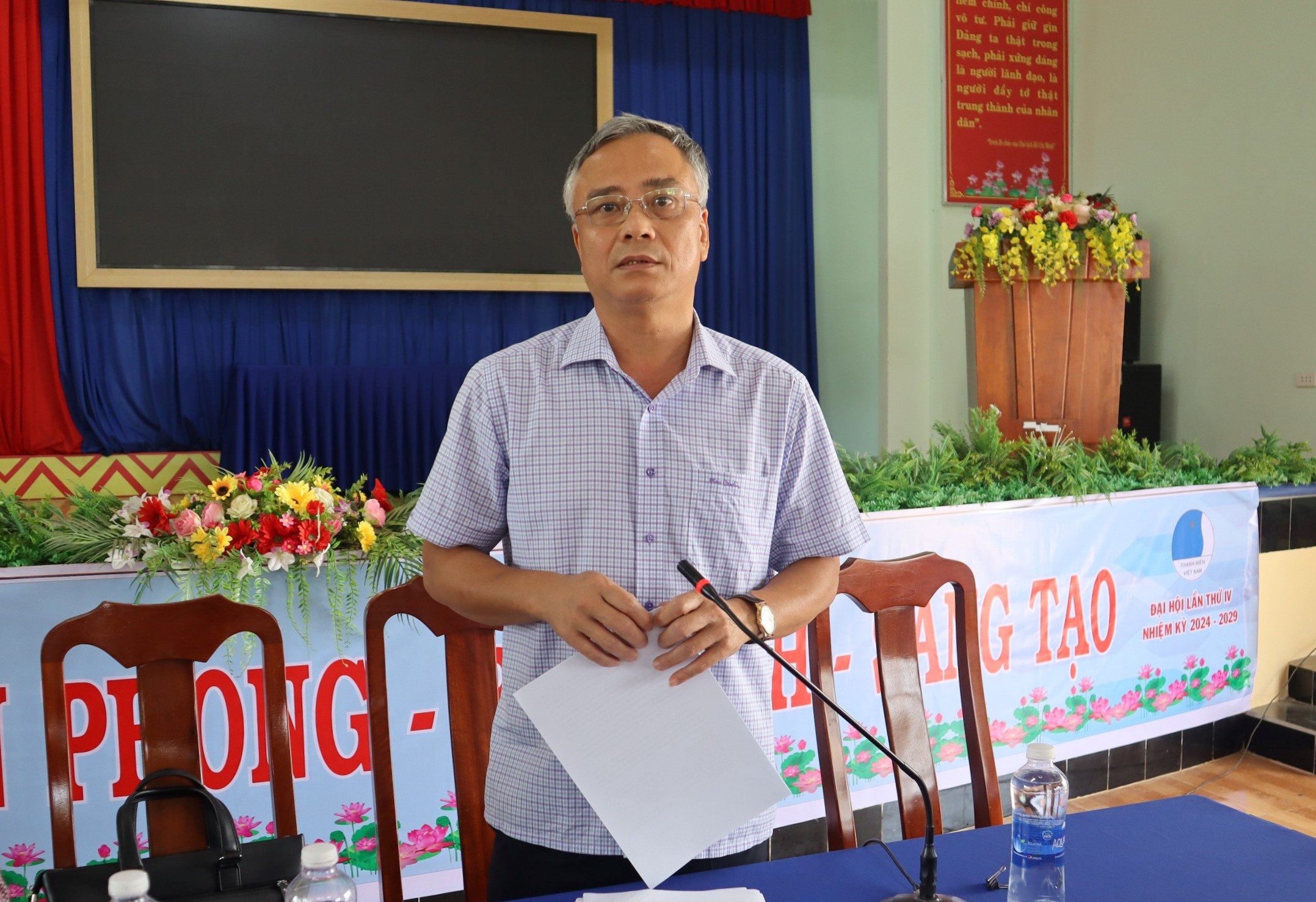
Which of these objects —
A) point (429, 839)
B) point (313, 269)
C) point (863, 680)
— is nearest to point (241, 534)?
point (429, 839)

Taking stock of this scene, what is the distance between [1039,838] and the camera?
3.33 ft

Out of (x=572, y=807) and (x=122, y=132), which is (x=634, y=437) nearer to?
(x=572, y=807)

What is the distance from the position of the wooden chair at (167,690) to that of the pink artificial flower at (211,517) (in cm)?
84

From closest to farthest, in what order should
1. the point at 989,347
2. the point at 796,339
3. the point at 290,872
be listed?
the point at 290,872 → the point at 989,347 → the point at 796,339

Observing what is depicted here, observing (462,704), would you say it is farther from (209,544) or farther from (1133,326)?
(1133,326)

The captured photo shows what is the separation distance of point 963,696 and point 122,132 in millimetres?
5818

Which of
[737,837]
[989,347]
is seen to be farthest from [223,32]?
[737,837]

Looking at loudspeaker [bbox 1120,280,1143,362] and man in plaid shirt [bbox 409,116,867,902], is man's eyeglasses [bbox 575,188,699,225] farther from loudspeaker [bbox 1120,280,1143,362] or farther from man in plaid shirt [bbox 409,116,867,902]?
loudspeaker [bbox 1120,280,1143,362]

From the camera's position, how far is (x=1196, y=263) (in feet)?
16.7

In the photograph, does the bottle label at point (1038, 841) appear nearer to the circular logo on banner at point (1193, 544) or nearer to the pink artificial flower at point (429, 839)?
the pink artificial flower at point (429, 839)

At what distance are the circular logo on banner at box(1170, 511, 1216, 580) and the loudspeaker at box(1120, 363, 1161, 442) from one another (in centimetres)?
192

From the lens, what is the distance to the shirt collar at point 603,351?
130 centimetres

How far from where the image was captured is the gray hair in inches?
50.1

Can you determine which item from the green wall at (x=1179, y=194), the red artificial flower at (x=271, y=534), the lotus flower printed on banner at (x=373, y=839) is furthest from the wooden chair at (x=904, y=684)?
the green wall at (x=1179, y=194)
